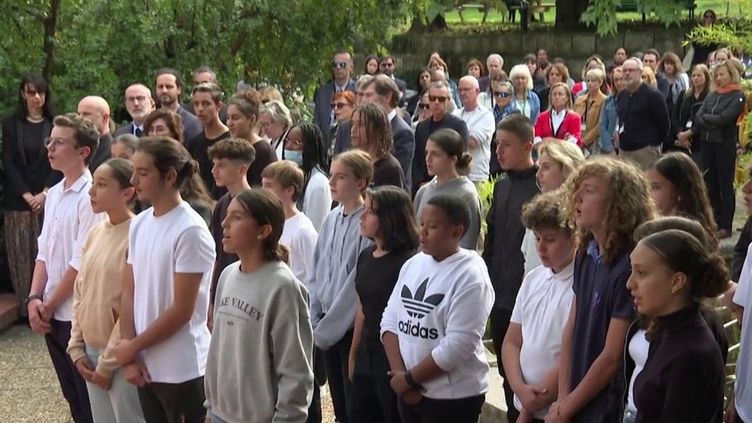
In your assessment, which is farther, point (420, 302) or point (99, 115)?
point (99, 115)

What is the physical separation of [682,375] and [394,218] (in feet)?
6.43

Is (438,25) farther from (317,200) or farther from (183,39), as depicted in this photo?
(317,200)

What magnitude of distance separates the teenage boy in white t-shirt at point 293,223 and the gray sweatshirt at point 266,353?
1487 mm

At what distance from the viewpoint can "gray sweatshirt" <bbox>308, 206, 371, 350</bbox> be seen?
20.5ft

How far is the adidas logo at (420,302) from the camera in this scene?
541 cm

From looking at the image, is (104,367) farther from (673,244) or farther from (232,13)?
(232,13)

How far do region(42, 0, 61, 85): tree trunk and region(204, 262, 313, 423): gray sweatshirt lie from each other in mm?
6539

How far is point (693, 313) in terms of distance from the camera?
4.25 metres

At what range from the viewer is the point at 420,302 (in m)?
5.43

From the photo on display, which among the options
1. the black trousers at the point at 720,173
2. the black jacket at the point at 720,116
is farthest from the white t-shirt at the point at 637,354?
the black jacket at the point at 720,116

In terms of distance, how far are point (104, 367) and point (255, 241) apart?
43.6 inches

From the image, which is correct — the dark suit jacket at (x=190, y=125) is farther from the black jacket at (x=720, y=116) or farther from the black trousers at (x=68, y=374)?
the black jacket at (x=720, y=116)

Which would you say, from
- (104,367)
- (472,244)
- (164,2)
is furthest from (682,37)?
(104,367)

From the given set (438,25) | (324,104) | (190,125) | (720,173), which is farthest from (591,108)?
(438,25)
